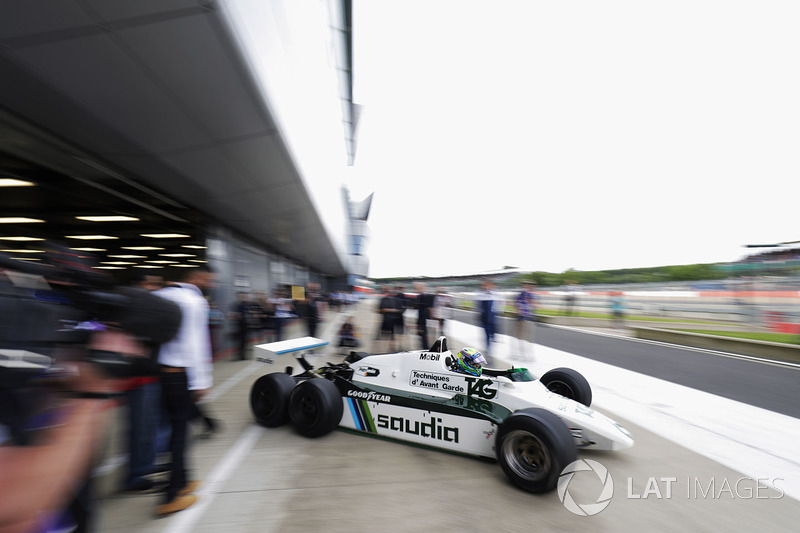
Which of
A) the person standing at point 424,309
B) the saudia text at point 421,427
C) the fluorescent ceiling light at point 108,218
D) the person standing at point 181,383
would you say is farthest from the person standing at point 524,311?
the fluorescent ceiling light at point 108,218

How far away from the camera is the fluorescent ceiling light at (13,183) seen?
187 inches

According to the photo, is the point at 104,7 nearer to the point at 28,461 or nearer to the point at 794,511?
the point at 28,461

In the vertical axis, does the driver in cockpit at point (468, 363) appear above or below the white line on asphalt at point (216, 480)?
above

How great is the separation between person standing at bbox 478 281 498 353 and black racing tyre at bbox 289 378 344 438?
4927 mm

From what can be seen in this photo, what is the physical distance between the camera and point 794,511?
2.65 metres

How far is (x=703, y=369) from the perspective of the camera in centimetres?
710

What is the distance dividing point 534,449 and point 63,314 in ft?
10.6

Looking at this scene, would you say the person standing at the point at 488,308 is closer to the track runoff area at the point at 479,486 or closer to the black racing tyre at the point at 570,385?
the black racing tyre at the point at 570,385

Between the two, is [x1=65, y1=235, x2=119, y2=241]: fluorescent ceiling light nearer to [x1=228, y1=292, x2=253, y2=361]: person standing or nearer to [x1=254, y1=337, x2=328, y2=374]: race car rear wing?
[x1=228, y1=292, x2=253, y2=361]: person standing

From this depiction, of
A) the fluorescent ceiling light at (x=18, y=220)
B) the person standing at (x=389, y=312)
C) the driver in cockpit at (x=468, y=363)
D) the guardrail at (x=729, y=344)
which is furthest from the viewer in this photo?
the person standing at (x=389, y=312)

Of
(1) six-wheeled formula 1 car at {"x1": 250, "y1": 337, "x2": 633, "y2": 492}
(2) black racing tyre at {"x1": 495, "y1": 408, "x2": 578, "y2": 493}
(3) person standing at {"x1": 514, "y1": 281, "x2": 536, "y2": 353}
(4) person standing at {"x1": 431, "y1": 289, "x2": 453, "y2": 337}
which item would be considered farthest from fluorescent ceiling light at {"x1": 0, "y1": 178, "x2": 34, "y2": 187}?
(3) person standing at {"x1": 514, "y1": 281, "x2": 536, "y2": 353}

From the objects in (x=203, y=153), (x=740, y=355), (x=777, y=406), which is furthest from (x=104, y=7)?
(x=740, y=355)

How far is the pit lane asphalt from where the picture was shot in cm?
539

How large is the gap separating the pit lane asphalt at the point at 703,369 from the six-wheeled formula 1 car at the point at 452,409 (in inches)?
130
